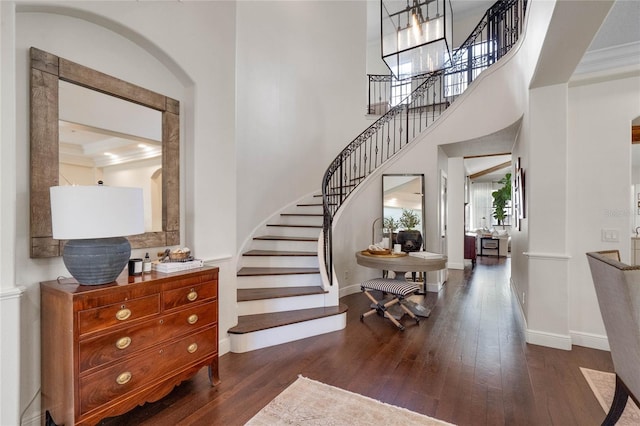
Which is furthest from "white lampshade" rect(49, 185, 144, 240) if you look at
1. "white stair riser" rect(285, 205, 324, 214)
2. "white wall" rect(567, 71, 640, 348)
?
"white wall" rect(567, 71, 640, 348)

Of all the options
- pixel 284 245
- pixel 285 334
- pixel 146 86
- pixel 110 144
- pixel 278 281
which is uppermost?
pixel 146 86

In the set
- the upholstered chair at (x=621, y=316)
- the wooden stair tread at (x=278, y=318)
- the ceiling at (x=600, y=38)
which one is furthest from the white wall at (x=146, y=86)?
the ceiling at (x=600, y=38)

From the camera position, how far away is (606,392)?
2.25 m

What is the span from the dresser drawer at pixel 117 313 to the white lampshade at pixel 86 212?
416mm

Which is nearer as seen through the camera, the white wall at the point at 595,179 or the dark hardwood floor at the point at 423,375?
the dark hardwood floor at the point at 423,375

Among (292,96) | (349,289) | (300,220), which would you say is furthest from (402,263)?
(292,96)

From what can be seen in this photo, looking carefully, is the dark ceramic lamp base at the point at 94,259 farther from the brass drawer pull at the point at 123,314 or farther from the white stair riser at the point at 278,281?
the white stair riser at the point at 278,281

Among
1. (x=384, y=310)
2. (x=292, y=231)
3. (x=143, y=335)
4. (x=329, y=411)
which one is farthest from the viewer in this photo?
(x=292, y=231)

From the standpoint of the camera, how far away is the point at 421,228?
536 cm

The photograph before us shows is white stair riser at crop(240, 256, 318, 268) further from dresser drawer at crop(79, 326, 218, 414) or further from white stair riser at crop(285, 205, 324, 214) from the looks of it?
dresser drawer at crop(79, 326, 218, 414)

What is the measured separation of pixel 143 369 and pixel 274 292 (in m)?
1.74

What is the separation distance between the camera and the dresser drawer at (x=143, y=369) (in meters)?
1.65

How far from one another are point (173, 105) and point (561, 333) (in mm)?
4287

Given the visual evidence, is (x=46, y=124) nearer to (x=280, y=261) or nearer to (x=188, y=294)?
(x=188, y=294)
